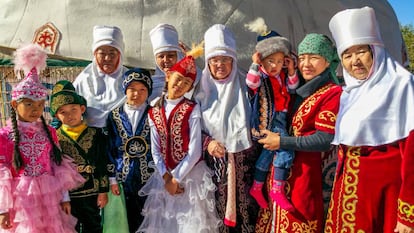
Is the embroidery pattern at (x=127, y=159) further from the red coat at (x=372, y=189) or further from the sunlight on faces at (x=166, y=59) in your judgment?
the red coat at (x=372, y=189)

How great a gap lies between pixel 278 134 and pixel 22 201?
4.61 feet

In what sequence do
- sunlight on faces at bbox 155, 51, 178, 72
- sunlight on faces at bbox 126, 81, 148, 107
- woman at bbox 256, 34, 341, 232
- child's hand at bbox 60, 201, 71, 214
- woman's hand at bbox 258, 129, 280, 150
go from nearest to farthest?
1. woman at bbox 256, 34, 341, 232
2. woman's hand at bbox 258, 129, 280, 150
3. child's hand at bbox 60, 201, 71, 214
4. sunlight on faces at bbox 126, 81, 148, 107
5. sunlight on faces at bbox 155, 51, 178, 72

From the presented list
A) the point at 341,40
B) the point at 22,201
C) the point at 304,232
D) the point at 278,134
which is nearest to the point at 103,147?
the point at 22,201

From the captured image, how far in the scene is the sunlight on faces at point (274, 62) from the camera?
266 centimetres

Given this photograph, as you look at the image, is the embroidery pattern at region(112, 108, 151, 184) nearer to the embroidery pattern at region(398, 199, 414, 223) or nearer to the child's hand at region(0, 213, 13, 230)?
the child's hand at region(0, 213, 13, 230)

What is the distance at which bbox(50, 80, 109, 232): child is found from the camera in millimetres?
2832

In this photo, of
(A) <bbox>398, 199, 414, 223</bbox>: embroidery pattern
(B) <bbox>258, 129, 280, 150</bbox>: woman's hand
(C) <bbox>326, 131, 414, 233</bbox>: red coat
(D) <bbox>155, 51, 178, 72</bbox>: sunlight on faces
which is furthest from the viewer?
(D) <bbox>155, 51, 178, 72</bbox>: sunlight on faces

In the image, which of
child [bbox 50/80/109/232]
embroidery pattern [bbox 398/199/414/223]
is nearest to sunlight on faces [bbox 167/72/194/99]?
child [bbox 50/80/109/232]

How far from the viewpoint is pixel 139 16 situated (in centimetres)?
452

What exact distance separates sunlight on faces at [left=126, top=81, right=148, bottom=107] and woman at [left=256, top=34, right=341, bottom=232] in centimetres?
82

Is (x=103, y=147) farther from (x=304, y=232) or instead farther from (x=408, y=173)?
(x=408, y=173)

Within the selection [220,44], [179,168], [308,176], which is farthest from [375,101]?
[179,168]

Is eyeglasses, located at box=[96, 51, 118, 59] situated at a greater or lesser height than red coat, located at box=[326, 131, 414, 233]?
greater

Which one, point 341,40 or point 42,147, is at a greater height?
point 341,40
